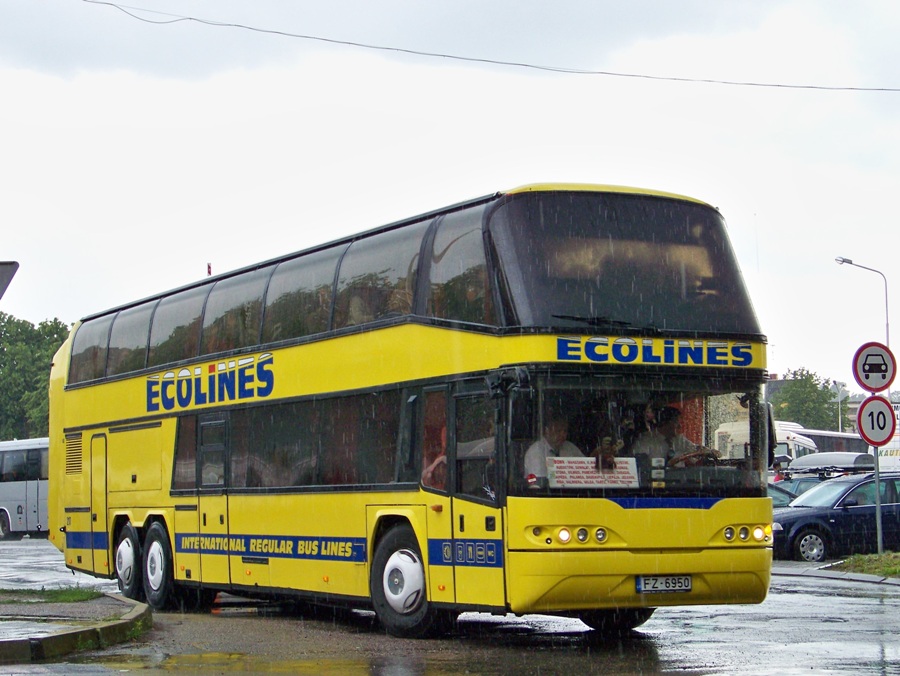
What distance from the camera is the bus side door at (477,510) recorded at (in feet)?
41.1

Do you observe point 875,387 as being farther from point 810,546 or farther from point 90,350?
point 90,350

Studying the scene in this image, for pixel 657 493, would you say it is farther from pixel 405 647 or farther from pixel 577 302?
pixel 405 647

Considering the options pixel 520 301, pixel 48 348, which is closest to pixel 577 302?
pixel 520 301

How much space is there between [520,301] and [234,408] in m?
5.73

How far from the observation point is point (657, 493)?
12570 millimetres

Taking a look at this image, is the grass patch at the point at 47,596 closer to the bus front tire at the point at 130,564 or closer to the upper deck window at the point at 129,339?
the bus front tire at the point at 130,564

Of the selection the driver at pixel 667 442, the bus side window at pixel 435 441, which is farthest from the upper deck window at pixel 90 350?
the driver at pixel 667 442

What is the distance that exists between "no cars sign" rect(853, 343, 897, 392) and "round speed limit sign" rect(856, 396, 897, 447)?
0.31 meters

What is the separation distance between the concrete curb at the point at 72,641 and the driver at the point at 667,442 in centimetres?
470

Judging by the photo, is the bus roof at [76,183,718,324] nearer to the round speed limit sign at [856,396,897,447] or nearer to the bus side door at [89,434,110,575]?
the bus side door at [89,434,110,575]

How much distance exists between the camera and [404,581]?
541 inches

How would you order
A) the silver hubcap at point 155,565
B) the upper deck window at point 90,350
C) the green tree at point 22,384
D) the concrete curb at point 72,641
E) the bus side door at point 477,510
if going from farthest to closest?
the green tree at point 22,384 → the upper deck window at point 90,350 → the silver hubcap at point 155,565 → the bus side door at point 477,510 → the concrete curb at point 72,641

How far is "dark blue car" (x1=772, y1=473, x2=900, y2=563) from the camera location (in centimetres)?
2569

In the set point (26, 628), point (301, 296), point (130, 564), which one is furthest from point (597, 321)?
point (130, 564)
